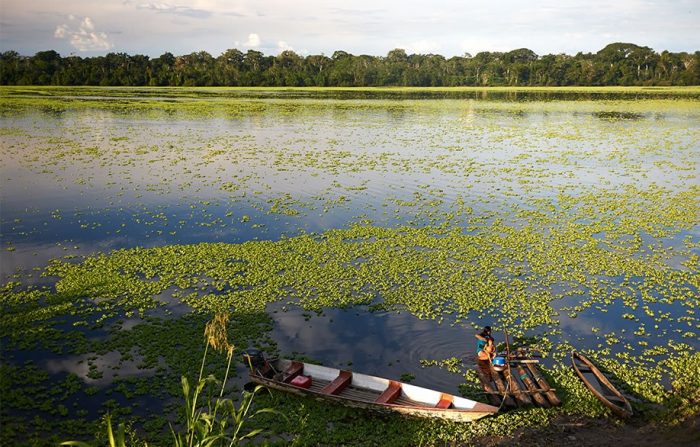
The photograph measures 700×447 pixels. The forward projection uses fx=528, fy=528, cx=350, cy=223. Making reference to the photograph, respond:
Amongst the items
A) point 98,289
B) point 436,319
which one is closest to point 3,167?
point 98,289

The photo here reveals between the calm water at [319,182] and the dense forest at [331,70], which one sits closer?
the calm water at [319,182]

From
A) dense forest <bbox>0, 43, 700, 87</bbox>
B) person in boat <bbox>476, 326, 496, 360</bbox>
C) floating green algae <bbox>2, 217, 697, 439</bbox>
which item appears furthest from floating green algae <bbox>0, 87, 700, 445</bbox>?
dense forest <bbox>0, 43, 700, 87</bbox>

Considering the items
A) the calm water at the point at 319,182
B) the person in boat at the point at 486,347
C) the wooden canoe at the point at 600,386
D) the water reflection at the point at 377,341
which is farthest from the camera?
the calm water at the point at 319,182

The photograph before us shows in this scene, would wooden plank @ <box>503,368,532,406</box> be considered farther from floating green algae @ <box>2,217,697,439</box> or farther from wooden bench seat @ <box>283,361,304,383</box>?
wooden bench seat @ <box>283,361,304,383</box>

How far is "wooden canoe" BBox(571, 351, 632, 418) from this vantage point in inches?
364

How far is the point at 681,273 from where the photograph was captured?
49.7 feet

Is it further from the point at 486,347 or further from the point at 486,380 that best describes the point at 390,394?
the point at 486,347

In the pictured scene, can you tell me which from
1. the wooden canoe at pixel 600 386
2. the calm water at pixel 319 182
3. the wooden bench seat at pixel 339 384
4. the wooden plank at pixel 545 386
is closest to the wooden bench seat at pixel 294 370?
the wooden bench seat at pixel 339 384

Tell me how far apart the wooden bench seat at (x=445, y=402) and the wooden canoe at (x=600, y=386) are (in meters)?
2.70

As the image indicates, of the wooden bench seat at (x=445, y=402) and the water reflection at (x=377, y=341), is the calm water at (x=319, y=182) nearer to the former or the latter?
the water reflection at (x=377, y=341)

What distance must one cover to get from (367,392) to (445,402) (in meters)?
1.52

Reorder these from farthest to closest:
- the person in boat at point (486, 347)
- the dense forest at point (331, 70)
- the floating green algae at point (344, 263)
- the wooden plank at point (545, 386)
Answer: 1. the dense forest at point (331, 70)
2. the person in boat at point (486, 347)
3. the floating green algae at point (344, 263)
4. the wooden plank at point (545, 386)

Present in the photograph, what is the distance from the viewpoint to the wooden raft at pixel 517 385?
977cm

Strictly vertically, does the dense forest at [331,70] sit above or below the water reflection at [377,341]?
above
